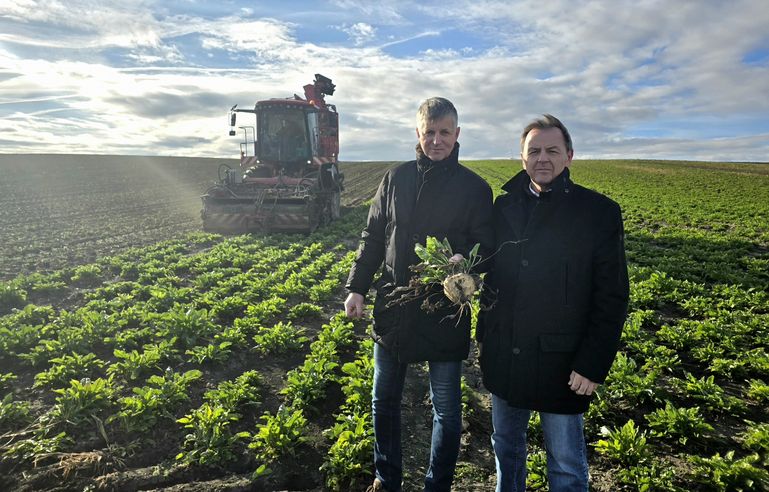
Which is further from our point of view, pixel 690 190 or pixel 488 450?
pixel 690 190

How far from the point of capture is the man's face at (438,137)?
9.19 ft

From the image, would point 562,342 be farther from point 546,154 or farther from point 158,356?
point 158,356

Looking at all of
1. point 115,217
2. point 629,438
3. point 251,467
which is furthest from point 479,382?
point 115,217

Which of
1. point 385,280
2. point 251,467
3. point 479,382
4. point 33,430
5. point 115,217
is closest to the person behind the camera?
point 385,280

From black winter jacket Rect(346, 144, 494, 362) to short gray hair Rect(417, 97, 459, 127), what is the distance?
9.5 inches

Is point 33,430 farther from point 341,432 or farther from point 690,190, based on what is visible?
point 690,190

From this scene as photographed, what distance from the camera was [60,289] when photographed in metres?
8.73

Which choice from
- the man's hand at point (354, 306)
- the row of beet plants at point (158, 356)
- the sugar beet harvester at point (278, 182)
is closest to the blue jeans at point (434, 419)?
the man's hand at point (354, 306)

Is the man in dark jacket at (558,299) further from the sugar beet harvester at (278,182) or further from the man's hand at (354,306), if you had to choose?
the sugar beet harvester at (278,182)

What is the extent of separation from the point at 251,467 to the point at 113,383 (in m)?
2.19

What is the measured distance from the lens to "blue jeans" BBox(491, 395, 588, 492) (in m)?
2.52

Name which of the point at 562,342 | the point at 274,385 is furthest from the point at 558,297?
the point at 274,385

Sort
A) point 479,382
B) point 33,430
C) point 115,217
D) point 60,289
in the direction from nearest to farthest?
point 33,430, point 479,382, point 60,289, point 115,217

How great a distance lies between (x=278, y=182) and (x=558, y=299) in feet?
46.5
